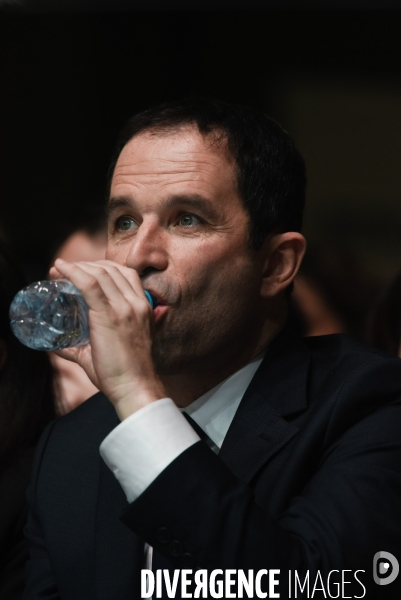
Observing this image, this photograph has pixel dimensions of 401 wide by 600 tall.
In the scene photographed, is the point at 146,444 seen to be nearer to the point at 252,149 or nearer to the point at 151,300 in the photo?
the point at 151,300

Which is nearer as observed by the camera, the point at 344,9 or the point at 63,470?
the point at 63,470

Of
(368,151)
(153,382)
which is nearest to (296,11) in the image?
(368,151)

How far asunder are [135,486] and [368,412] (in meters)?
0.59

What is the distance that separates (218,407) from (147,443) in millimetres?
492

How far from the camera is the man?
141 cm

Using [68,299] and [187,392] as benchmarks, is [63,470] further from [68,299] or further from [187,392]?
[68,299]

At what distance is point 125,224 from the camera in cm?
190

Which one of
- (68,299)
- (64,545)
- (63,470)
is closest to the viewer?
(68,299)

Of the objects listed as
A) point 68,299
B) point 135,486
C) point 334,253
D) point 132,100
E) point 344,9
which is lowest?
point 334,253

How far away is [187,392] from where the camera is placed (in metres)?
1.92

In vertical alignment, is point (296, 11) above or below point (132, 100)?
above

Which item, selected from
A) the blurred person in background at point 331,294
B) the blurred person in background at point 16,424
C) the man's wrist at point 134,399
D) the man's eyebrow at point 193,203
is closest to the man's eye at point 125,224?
the man's eyebrow at point 193,203

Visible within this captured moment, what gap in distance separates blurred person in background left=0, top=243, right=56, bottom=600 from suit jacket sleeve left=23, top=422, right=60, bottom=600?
0.17 m

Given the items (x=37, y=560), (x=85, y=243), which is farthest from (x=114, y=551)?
(x=85, y=243)
